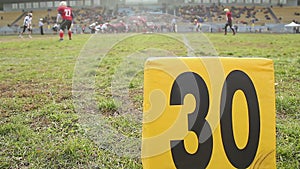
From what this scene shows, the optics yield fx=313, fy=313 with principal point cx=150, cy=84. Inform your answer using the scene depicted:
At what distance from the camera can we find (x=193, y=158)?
5.99ft

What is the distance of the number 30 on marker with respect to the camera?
1.81 meters

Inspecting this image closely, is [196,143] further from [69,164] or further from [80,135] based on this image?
[80,135]

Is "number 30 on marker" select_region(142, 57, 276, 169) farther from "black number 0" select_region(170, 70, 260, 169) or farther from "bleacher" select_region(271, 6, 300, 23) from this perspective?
"bleacher" select_region(271, 6, 300, 23)

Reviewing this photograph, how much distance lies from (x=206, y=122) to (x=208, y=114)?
0.05m

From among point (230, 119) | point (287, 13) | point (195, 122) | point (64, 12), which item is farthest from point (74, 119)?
point (287, 13)

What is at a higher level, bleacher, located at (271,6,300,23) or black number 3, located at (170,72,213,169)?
bleacher, located at (271,6,300,23)

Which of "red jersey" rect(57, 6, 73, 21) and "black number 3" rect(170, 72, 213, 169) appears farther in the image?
"red jersey" rect(57, 6, 73, 21)

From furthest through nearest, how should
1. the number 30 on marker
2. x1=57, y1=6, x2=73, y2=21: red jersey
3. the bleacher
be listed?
the bleacher, x1=57, y1=6, x2=73, y2=21: red jersey, the number 30 on marker

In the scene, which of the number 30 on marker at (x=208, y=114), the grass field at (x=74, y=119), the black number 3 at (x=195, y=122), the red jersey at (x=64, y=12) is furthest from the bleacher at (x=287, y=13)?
the black number 3 at (x=195, y=122)

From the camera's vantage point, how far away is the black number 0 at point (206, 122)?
183 centimetres

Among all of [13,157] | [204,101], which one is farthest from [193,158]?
[13,157]

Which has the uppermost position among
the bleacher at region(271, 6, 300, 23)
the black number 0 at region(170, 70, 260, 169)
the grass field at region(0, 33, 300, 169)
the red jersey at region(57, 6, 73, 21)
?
the bleacher at region(271, 6, 300, 23)

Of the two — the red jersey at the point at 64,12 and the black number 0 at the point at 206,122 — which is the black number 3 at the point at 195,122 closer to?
the black number 0 at the point at 206,122

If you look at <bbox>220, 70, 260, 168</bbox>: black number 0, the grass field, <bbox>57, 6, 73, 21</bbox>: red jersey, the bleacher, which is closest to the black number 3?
<bbox>220, 70, 260, 168</bbox>: black number 0
